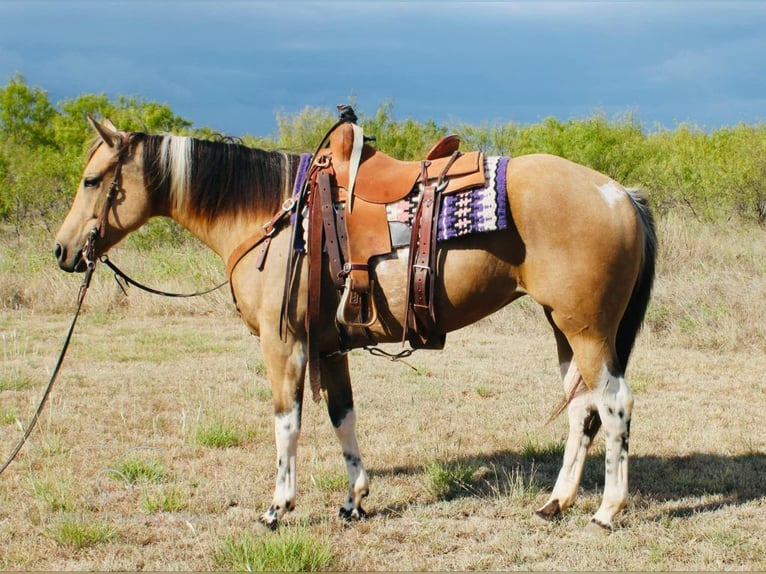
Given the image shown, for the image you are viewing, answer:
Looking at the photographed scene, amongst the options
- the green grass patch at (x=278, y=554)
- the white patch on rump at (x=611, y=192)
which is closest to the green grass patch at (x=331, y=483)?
the green grass patch at (x=278, y=554)

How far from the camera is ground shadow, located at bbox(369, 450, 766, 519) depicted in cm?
445

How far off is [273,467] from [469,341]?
501 cm

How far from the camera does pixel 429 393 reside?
7.08 metres

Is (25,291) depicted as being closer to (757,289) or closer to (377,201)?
(377,201)

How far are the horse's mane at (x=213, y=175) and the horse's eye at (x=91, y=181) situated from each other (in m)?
0.27

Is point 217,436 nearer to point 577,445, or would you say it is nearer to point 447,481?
point 447,481

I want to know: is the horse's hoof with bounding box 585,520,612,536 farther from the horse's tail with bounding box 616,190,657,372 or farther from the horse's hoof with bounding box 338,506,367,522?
the horse's hoof with bounding box 338,506,367,522

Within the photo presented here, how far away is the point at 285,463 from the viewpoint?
13.1 ft

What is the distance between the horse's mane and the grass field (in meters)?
1.75

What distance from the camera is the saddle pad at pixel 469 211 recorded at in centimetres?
372

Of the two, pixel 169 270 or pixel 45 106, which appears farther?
pixel 45 106

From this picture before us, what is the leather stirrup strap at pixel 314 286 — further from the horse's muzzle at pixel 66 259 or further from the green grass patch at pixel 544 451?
the green grass patch at pixel 544 451

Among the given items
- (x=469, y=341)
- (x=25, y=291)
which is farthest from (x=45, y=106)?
(x=469, y=341)

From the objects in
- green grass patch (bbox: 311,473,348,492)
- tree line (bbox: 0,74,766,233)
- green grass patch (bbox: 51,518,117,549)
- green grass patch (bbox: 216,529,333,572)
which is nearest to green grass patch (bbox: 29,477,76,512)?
green grass patch (bbox: 51,518,117,549)
